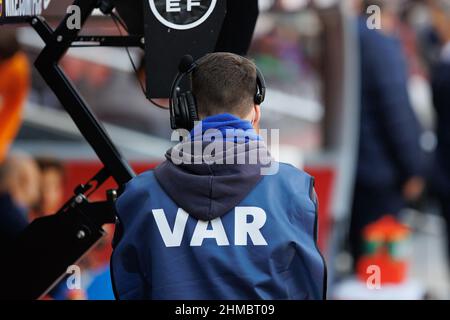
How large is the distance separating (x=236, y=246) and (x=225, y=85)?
439mm

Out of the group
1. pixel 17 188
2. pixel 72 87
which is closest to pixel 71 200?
pixel 72 87

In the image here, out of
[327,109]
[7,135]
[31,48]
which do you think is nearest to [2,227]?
[7,135]

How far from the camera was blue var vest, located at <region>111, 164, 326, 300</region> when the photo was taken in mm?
2793

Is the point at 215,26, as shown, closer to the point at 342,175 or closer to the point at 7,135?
the point at 7,135

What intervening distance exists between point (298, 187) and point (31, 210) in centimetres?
334

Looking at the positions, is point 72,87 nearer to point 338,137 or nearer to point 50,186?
point 50,186

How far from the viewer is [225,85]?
2887mm

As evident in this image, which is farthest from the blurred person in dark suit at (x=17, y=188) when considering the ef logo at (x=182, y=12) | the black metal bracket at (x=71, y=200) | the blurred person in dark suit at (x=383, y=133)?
the blurred person in dark suit at (x=383, y=133)

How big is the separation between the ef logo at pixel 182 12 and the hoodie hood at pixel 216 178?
0.48 m

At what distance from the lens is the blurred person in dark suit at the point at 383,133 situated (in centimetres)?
766

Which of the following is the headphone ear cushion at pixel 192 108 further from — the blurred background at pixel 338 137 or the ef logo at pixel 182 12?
the blurred background at pixel 338 137

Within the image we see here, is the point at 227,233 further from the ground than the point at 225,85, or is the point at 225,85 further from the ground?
the point at 225,85

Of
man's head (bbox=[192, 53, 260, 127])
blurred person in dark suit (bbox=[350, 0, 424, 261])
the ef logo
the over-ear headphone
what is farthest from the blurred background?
man's head (bbox=[192, 53, 260, 127])

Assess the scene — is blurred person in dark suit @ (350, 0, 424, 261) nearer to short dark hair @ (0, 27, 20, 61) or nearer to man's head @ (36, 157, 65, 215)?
man's head @ (36, 157, 65, 215)
